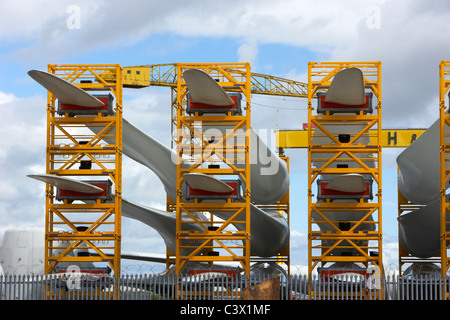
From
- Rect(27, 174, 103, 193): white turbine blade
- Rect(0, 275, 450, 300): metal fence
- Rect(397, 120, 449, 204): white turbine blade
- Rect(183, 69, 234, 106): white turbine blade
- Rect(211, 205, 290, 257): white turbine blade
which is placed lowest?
Rect(0, 275, 450, 300): metal fence

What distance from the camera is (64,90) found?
34500mm

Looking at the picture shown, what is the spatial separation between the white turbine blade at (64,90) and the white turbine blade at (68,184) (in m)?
4.02

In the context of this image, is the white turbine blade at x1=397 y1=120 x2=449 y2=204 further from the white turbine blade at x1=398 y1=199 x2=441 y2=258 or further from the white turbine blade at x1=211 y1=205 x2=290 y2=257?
the white turbine blade at x1=211 y1=205 x2=290 y2=257

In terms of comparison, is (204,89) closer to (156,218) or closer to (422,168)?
(156,218)

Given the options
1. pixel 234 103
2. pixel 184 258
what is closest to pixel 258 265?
pixel 184 258

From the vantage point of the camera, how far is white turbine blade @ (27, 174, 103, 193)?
108 ft

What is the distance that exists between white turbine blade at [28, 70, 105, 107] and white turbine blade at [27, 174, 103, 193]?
4.02 meters

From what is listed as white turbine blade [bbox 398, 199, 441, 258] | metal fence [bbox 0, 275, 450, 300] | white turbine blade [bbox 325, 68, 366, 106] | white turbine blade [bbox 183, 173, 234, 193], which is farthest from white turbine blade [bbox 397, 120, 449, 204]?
white turbine blade [bbox 183, 173, 234, 193]

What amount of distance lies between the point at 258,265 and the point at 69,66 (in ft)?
54.6

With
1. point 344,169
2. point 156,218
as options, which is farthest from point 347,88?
point 156,218

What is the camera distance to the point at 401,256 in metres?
42.4

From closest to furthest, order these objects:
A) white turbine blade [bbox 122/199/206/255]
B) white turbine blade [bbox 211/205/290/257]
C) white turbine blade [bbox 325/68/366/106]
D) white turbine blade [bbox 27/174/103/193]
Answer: white turbine blade [bbox 325/68/366/106], white turbine blade [bbox 27/174/103/193], white turbine blade [bbox 122/199/206/255], white turbine blade [bbox 211/205/290/257]

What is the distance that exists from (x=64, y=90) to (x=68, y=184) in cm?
432
